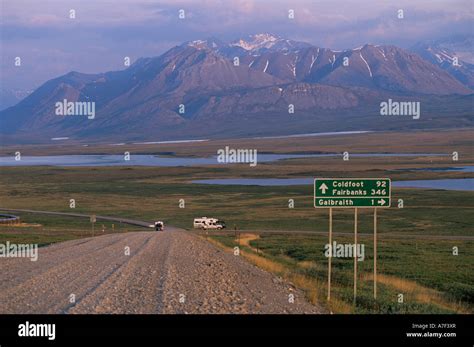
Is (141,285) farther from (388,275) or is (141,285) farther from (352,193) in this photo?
(388,275)

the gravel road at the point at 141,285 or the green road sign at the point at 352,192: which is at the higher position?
the green road sign at the point at 352,192

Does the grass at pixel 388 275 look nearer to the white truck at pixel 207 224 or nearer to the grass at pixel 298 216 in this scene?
the grass at pixel 298 216

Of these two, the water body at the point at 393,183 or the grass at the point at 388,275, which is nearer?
the grass at the point at 388,275

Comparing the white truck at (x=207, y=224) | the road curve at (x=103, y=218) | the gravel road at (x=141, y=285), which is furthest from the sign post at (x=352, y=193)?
the road curve at (x=103, y=218)

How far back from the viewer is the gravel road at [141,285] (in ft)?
54.4

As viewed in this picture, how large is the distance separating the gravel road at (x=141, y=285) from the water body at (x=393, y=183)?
66.0 m

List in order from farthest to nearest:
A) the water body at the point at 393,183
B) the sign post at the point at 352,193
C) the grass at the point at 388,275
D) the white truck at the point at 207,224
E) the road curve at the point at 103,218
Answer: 1. the water body at the point at 393,183
2. the road curve at the point at 103,218
3. the white truck at the point at 207,224
4. the sign post at the point at 352,193
5. the grass at the point at 388,275

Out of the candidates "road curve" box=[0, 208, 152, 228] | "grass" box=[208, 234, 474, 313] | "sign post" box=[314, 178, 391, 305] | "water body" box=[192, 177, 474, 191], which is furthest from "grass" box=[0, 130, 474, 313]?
"water body" box=[192, 177, 474, 191]

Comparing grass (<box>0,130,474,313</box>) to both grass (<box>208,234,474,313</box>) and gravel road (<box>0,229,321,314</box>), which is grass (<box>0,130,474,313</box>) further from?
gravel road (<box>0,229,321,314</box>)

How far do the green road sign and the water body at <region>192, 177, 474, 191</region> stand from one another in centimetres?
7241

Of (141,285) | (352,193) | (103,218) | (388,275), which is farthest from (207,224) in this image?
(352,193)
